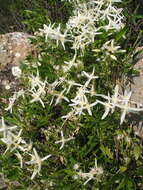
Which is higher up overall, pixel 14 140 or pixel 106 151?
pixel 14 140

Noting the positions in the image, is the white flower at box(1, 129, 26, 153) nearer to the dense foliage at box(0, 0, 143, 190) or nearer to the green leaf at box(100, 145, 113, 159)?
the dense foliage at box(0, 0, 143, 190)

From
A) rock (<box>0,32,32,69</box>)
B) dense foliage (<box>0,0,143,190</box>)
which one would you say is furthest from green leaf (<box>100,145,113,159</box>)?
rock (<box>0,32,32,69</box>)

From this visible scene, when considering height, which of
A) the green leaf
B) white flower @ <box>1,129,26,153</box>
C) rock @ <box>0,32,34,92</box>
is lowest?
the green leaf

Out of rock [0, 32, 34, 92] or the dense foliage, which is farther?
rock [0, 32, 34, 92]

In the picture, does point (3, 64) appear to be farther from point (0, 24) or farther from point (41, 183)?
point (0, 24)

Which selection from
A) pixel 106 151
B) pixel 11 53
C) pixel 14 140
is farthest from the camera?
pixel 11 53

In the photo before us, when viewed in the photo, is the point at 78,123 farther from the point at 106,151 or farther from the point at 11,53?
the point at 11,53

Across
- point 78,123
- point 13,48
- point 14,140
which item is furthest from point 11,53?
point 14,140
